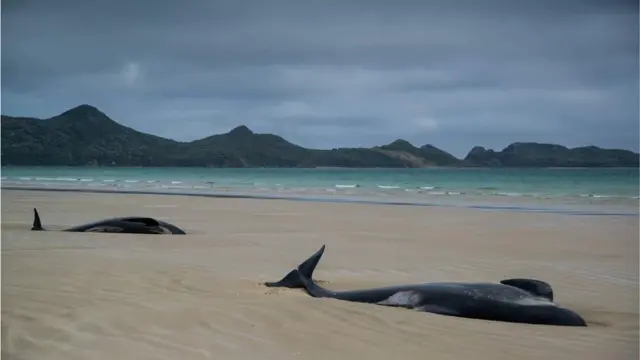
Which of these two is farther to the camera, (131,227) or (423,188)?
(423,188)

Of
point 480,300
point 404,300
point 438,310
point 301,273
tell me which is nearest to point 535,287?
point 480,300

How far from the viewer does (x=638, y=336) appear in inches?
227

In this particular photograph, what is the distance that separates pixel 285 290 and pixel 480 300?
77.6 inches

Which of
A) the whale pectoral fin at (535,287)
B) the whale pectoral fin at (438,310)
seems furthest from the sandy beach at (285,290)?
the whale pectoral fin at (535,287)

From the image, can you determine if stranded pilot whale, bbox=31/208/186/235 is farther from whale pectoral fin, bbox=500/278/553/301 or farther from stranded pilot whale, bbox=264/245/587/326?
whale pectoral fin, bbox=500/278/553/301

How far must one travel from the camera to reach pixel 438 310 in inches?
250

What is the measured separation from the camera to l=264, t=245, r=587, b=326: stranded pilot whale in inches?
241

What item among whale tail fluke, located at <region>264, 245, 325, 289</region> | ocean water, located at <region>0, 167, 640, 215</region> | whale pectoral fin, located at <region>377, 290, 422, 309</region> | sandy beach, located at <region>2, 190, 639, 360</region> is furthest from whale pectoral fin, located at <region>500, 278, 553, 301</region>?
ocean water, located at <region>0, 167, 640, 215</region>

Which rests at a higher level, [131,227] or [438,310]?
[131,227]

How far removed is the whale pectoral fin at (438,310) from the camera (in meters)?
6.30

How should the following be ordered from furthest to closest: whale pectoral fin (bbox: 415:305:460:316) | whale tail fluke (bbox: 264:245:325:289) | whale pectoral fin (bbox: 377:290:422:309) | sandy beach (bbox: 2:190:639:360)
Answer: whale tail fluke (bbox: 264:245:325:289) → whale pectoral fin (bbox: 377:290:422:309) → whale pectoral fin (bbox: 415:305:460:316) → sandy beach (bbox: 2:190:639:360)

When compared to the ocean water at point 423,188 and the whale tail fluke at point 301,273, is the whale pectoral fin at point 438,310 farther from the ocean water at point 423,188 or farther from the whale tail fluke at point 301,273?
the ocean water at point 423,188

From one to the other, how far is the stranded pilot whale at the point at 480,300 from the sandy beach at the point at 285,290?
0.19 metres

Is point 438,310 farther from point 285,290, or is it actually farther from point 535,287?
point 285,290
